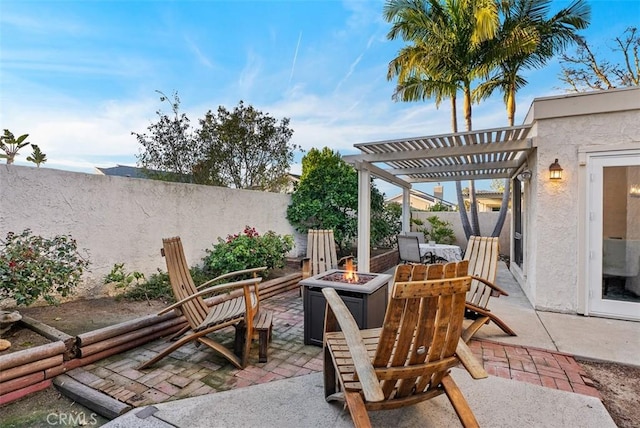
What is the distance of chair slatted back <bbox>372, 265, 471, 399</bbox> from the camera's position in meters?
1.63

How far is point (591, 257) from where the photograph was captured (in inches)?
176

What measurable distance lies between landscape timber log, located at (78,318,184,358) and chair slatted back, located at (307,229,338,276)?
2363 mm

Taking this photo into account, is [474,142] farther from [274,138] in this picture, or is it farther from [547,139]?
[274,138]

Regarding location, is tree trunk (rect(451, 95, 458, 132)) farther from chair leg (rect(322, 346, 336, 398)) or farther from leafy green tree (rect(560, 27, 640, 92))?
chair leg (rect(322, 346, 336, 398))

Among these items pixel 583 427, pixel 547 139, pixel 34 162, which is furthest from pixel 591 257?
pixel 34 162

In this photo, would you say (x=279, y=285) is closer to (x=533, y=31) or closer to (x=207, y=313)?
(x=207, y=313)

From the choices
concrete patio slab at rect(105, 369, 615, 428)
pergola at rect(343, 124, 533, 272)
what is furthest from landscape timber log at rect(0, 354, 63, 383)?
pergola at rect(343, 124, 533, 272)

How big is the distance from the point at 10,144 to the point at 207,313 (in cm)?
406

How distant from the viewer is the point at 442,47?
8945 millimetres

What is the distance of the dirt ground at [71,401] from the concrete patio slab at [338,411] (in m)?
0.29

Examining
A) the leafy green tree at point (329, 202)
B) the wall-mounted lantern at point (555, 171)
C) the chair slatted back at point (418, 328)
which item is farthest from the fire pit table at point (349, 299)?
the leafy green tree at point (329, 202)

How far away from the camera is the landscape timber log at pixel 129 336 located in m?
2.89

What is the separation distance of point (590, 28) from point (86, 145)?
Result: 45.8 ft

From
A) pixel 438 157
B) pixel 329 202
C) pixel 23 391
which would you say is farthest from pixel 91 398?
pixel 329 202
